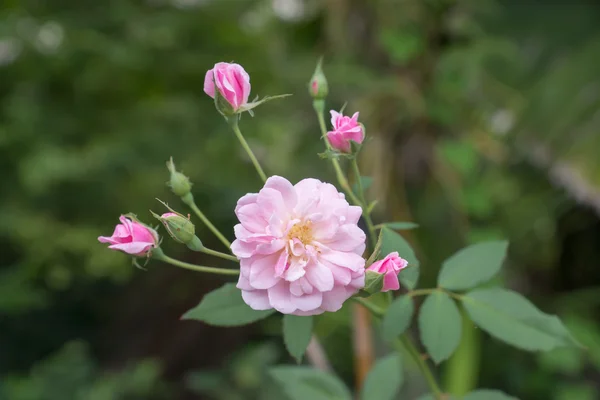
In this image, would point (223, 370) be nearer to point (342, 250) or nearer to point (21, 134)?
point (21, 134)

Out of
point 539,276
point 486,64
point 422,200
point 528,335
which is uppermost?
point 528,335

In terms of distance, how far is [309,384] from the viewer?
0.47 m

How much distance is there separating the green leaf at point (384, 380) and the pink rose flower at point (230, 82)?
0.76 feet

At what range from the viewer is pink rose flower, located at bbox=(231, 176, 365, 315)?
296 mm

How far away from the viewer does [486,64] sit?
4.13 feet

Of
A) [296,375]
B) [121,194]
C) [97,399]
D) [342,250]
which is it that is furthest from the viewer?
[121,194]

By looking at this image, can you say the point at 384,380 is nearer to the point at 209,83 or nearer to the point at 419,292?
the point at 419,292

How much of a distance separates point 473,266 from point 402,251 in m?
0.06

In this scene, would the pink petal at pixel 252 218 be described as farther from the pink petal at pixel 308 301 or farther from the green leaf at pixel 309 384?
the green leaf at pixel 309 384

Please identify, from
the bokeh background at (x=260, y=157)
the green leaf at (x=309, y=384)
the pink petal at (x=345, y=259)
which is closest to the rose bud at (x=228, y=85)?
the pink petal at (x=345, y=259)

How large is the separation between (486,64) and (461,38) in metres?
0.08

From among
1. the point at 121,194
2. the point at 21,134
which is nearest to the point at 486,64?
the point at 121,194

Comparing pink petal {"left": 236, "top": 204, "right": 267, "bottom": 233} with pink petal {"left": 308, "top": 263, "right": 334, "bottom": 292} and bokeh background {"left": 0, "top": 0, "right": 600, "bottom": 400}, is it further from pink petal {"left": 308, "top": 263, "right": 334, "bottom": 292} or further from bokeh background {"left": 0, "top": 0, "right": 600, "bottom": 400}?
bokeh background {"left": 0, "top": 0, "right": 600, "bottom": 400}

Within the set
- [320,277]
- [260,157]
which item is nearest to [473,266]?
[320,277]
